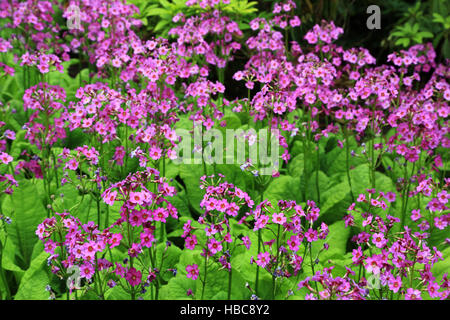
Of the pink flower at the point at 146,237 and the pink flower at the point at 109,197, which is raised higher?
the pink flower at the point at 109,197

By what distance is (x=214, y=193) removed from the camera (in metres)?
2.35

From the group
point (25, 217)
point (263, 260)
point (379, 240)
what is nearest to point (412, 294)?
point (379, 240)

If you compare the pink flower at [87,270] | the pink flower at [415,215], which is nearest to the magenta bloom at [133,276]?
the pink flower at [87,270]

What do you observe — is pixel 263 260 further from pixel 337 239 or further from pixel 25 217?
pixel 25 217

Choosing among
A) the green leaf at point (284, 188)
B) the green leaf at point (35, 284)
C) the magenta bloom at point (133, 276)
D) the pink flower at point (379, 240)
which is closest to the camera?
the pink flower at point (379, 240)

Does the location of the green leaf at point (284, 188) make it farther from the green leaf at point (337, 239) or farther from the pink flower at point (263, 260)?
the pink flower at point (263, 260)

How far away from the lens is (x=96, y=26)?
5125 mm

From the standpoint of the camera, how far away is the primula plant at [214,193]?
7.44ft

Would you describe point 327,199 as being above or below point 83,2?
below

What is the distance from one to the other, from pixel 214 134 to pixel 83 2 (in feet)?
6.67

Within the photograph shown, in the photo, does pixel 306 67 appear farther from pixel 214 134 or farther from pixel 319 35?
pixel 214 134

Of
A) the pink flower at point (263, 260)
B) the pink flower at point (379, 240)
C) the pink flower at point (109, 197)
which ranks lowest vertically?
the pink flower at point (263, 260)

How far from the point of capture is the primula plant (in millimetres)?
2268
